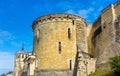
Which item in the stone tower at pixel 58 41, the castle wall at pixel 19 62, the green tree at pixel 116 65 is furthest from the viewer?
the castle wall at pixel 19 62

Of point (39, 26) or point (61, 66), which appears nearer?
point (61, 66)

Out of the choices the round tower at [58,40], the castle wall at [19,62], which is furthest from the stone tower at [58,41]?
the castle wall at [19,62]

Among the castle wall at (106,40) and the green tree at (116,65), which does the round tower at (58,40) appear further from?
the green tree at (116,65)

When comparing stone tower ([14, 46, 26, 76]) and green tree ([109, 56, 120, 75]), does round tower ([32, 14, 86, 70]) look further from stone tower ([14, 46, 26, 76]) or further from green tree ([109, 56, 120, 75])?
stone tower ([14, 46, 26, 76])

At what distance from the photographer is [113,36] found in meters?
32.2

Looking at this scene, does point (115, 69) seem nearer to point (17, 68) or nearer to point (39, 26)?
point (39, 26)

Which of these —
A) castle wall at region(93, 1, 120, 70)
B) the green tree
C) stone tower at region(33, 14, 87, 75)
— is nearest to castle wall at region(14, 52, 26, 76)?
stone tower at region(33, 14, 87, 75)

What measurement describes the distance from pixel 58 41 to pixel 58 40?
0.12 m

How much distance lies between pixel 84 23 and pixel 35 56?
804 cm

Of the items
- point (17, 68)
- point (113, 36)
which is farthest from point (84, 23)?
point (17, 68)

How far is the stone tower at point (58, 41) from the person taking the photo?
34156 millimetres

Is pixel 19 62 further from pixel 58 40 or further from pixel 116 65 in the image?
pixel 116 65

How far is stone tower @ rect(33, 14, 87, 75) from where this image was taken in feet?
112

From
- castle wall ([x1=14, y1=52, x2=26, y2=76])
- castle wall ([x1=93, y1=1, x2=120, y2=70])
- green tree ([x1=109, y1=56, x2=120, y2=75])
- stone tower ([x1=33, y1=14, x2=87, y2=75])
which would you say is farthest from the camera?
castle wall ([x1=14, y1=52, x2=26, y2=76])
